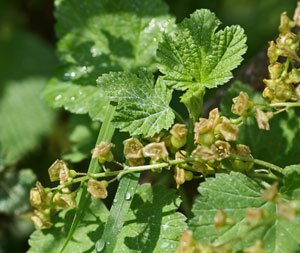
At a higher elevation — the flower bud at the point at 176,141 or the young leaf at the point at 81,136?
Result: the flower bud at the point at 176,141

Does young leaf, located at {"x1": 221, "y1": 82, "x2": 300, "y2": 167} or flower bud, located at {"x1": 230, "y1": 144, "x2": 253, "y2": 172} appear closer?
flower bud, located at {"x1": 230, "y1": 144, "x2": 253, "y2": 172}

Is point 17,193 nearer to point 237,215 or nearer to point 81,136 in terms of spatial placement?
point 81,136

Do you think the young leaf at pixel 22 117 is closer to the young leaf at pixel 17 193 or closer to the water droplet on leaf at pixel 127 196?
the young leaf at pixel 17 193

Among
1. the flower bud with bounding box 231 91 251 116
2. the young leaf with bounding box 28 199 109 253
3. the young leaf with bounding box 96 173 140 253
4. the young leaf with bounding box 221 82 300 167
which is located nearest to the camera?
the flower bud with bounding box 231 91 251 116

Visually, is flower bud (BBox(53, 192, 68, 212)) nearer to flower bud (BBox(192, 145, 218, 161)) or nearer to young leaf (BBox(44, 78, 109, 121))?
young leaf (BBox(44, 78, 109, 121))

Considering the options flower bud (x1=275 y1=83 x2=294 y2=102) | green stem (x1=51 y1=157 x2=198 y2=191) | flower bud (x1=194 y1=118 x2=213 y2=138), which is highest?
flower bud (x1=275 y1=83 x2=294 y2=102)

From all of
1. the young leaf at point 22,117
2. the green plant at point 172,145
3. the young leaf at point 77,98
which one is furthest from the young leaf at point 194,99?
the young leaf at point 22,117

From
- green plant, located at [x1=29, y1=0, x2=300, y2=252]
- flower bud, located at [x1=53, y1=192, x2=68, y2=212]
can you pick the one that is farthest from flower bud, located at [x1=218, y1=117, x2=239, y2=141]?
flower bud, located at [x1=53, y1=192, x2=68, y2=212]
